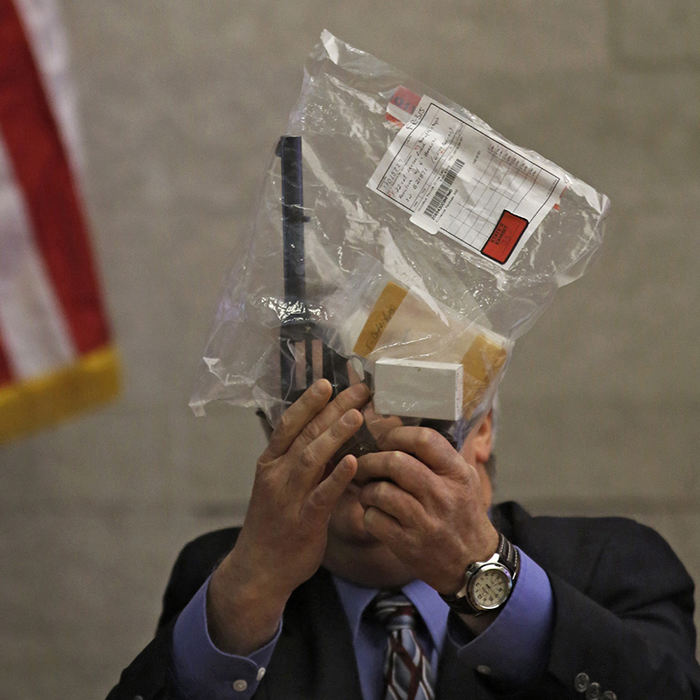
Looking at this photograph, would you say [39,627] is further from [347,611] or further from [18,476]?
[347,611]

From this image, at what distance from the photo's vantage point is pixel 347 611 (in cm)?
113

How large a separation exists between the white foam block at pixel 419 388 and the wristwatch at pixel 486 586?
0.17m

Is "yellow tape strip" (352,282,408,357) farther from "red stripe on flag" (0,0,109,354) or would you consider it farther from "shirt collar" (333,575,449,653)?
"red stripe on flag" (0,0,109,354)

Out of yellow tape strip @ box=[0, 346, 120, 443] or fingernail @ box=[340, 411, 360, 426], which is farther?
yellow tape strip @ box=[0, 346, 120, 443]

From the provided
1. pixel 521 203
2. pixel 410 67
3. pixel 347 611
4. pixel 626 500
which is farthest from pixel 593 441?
pixel 521 203

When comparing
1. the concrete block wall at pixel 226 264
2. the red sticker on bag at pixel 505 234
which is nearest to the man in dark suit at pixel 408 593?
the red sticker on bag at pixel 505 234

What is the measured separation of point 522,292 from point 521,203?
0.09 metres

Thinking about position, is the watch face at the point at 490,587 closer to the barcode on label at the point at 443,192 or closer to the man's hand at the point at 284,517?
the man's hand at the point at 284,517

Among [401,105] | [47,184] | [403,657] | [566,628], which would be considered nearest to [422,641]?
[403,657]

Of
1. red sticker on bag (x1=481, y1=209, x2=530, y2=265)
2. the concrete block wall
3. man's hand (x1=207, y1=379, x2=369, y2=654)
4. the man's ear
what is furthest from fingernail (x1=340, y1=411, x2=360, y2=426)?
the concrete block wall

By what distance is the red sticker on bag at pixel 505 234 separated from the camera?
0.92 metres

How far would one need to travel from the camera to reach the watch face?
3.02 ft

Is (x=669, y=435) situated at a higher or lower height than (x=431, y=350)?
lower

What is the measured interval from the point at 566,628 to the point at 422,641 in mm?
195
